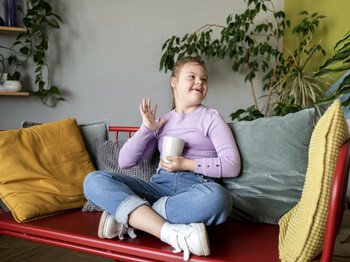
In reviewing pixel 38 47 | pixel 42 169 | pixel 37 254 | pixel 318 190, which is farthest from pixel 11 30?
pixel 318 190

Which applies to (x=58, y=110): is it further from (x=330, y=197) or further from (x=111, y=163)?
(x=330, y=197)

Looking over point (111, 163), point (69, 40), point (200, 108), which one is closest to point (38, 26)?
point (69, 40)

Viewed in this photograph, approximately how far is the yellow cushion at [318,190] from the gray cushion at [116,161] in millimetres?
785

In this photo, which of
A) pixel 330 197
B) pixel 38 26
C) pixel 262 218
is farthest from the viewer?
pixel 38 26

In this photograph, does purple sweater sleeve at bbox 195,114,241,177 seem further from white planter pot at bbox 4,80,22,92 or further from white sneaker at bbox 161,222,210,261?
white planter pot at bbox 4,80,22,92

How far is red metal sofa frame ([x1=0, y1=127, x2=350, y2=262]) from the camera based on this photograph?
29.7 inches

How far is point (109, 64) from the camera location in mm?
2777

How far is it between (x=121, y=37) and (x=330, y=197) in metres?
2.35

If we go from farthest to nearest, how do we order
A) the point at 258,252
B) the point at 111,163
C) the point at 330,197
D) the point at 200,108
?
1. the point at 111,163
2. the point at 200,108
3. the point at 258,252
4. the point at 330,197

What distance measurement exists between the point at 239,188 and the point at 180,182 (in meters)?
0.22

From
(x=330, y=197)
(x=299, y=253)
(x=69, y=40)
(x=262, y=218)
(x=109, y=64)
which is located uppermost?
(x=69, y=40)

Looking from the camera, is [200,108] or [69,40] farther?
[69,40]

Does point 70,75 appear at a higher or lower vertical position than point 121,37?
lower

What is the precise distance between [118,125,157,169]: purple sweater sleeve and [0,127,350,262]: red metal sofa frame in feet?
0.80
